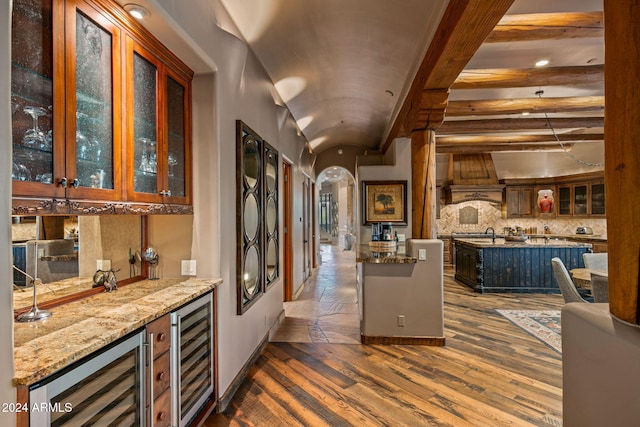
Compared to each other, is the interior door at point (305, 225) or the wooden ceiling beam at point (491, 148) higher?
the wooden ceiling beam at point (491, 148)

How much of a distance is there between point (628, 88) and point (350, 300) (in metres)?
4.94

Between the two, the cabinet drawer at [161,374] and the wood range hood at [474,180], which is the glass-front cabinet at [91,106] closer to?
the cabinet drawer at [161,374]

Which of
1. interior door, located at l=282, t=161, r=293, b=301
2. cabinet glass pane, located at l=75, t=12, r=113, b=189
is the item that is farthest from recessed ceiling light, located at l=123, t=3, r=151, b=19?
interior door, located at l=282, t=161, r=293, b=301

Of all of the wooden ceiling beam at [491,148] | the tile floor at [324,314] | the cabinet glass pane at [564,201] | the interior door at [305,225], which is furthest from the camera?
the cabinet glass pane at [564,201]

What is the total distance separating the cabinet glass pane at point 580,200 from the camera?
25.6ft

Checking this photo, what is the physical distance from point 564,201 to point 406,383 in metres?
8.11

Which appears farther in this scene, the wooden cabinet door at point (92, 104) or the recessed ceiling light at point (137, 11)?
the recessed ceiling light at point (137, 11)

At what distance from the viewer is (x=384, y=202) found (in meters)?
5.27

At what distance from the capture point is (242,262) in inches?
109

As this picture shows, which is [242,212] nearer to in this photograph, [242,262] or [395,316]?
[242,262]

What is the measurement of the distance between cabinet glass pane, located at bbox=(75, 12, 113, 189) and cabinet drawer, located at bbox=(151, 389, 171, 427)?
110cm

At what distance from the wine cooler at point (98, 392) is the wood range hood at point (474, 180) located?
342 inches

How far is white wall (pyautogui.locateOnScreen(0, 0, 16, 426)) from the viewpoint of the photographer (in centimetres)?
95

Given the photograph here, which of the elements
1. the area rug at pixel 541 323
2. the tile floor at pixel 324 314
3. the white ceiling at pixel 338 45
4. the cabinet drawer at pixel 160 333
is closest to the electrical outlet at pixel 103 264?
the cabinet drawer at pixel 160 333
